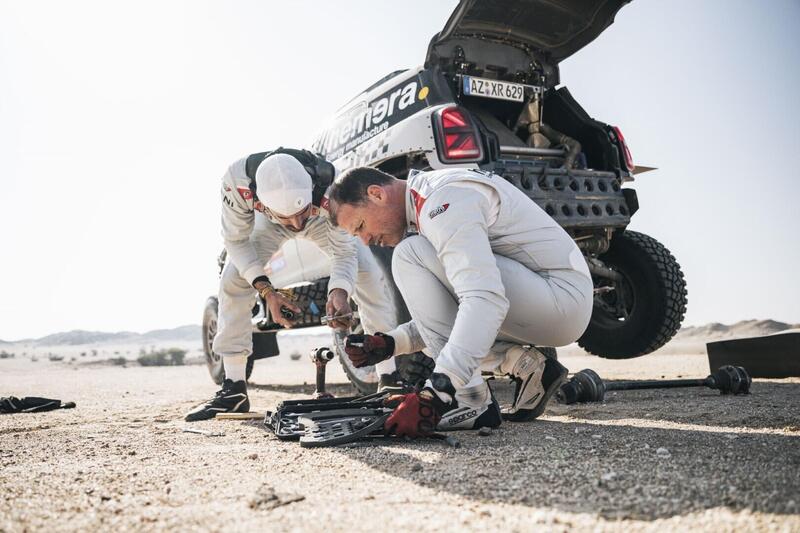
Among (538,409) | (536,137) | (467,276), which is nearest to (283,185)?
(467,276)

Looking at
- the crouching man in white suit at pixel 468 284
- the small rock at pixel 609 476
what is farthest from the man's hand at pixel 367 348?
the small rock at pixel 609 476

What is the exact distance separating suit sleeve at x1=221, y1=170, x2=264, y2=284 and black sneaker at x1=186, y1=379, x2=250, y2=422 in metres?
0.65

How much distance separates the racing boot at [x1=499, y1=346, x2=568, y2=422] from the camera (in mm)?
2781

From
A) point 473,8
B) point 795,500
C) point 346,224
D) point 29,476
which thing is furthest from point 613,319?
point 29,476

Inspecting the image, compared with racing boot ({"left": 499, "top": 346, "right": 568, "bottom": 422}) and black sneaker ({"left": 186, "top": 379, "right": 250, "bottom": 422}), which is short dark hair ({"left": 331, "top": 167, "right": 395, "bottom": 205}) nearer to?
racing boot ({"left": 499, "top": 346, "right": 568, "bottom": 422})

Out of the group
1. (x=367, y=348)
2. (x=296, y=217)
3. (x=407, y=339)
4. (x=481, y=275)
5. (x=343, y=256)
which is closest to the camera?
(x=481, y=275)

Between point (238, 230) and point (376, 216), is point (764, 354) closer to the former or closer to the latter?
point (376, 216)

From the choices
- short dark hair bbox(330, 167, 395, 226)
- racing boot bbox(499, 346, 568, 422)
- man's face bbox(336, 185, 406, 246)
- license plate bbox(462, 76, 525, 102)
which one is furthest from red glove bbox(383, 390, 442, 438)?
license plate bbox(462, 76, 525, 102)

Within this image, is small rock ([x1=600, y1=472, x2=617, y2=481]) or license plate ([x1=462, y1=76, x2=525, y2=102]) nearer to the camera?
small rock ([x1=600, y1=472, x2=617, y2=481])

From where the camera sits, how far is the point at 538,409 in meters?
2.82

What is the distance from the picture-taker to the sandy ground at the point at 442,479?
1.36 metres

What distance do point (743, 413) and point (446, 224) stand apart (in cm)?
160

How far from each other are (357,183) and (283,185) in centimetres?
92

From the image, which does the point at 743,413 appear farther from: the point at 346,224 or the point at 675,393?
the point at 346,224
